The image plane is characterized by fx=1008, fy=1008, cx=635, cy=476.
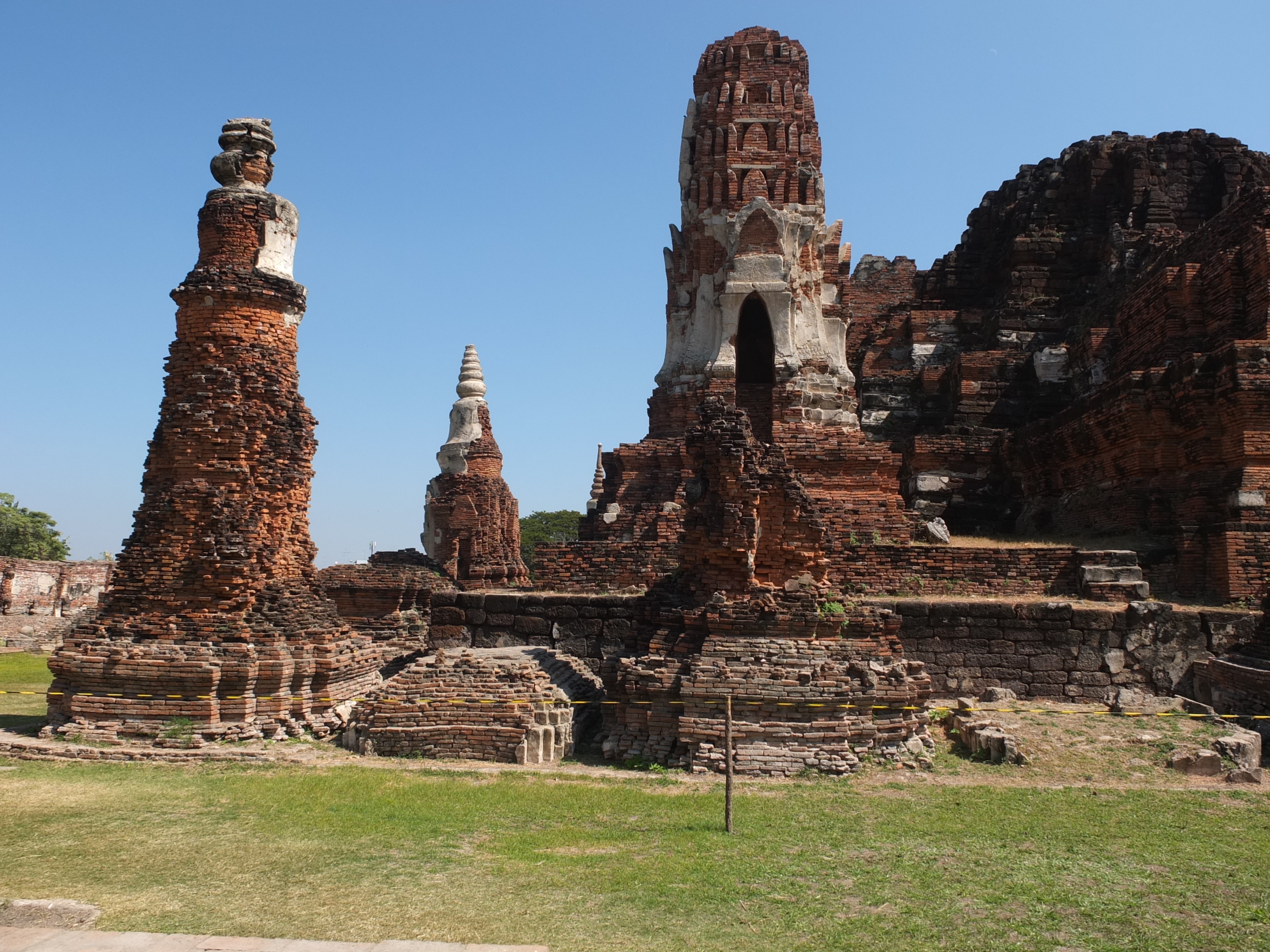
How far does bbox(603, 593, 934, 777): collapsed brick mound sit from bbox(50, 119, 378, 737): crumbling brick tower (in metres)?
3.67

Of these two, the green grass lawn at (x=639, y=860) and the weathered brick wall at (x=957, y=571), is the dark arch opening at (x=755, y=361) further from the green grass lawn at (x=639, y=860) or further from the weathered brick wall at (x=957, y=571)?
the green grass lawn at (x=639, y=860)

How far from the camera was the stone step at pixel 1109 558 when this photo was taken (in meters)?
13.3

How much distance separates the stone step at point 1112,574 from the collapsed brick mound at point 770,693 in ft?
12.6

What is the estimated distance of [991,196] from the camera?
30.1 metres

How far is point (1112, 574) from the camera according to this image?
43.2 feet

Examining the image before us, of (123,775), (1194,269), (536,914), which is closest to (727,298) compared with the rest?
(1194,269)

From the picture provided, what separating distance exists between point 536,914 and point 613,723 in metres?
4.69

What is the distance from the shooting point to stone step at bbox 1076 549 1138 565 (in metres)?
13.3

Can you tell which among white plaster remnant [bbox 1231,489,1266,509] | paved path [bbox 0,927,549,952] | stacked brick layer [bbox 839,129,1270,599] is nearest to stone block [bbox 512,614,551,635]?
stacked brick layer [bbox 839,129,1270,599]

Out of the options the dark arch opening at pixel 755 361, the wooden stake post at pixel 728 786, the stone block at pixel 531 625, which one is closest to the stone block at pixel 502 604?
the stone block at pixel 531 625

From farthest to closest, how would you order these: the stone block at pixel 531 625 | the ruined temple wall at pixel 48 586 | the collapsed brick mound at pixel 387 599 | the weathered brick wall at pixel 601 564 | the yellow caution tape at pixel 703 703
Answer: the ruined temple wall at pixel 48 586 < the collapsed brick mound at pixel 387 599 < the weathered brick wall at pixel 601 564 < the stone block at pixel 531 625 < the yellow caution tape at pixel 703 703

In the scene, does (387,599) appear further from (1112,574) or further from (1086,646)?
(1112,574)

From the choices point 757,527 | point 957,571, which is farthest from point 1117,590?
point 757,527

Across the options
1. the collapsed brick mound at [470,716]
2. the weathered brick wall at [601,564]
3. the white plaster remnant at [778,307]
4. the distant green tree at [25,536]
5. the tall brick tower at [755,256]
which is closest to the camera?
the collapsed brick mound at [470,716]
